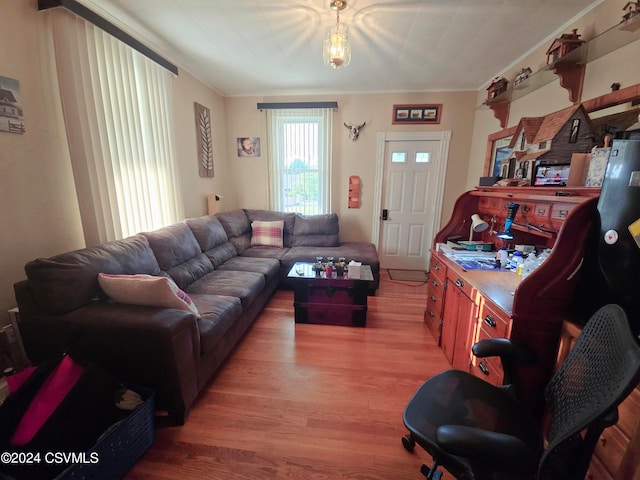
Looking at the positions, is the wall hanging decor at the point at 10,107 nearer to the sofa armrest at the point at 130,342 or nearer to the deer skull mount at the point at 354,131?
the sofa armrest at the point at 130,342

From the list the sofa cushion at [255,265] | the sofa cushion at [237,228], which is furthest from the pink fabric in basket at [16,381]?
the sofa cushion at [237,228]

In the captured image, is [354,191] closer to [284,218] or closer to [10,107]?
[284,218]

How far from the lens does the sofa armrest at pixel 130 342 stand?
1358mm

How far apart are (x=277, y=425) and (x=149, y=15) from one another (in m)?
3.08

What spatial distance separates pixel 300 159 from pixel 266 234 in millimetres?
1282

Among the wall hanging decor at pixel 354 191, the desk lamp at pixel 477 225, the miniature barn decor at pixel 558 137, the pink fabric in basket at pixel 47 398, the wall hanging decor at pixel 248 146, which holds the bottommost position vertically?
the pink fabric in basket at pixel 47 398

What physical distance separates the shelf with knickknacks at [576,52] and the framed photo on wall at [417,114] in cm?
123

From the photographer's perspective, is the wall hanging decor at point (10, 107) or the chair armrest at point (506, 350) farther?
the wall hanging decor at point (10, 107)

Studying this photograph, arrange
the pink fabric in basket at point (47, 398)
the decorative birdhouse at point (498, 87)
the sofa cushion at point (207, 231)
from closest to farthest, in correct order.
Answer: the pink fabric in basket at point (47, 398)
the decorative birdhouse at point (498, 87)
the sofa cushion at point (207, 231)

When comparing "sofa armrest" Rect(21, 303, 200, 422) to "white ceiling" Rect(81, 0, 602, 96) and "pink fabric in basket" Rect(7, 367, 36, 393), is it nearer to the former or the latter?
"pink fabric in basket" Rect(7, 367, 36, 393)

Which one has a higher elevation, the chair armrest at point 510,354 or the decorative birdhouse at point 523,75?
the decorative birdhouse at point 523,75

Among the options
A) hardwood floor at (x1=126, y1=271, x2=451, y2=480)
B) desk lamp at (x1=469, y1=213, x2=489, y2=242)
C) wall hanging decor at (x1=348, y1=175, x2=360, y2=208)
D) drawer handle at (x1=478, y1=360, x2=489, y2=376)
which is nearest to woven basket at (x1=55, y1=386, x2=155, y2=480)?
hardwood floor at (x1=126, y1=271, x2=451, y2=480)

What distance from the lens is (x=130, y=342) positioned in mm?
1364

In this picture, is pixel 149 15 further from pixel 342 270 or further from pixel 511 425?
pixel 511 425
